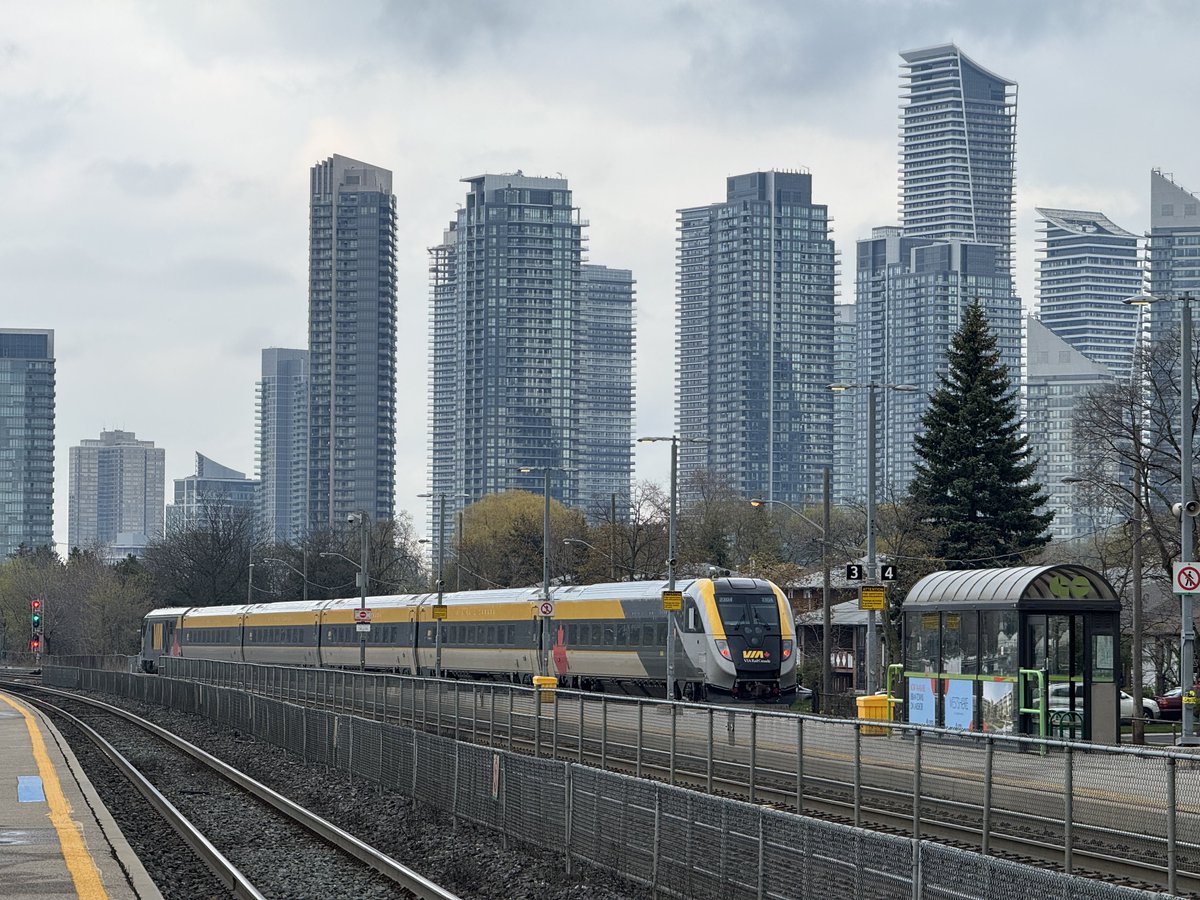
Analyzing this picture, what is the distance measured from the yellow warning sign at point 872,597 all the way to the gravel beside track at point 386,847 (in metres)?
12.2

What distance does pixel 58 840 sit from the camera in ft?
64.7

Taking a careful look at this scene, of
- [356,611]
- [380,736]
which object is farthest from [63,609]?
[380,736]

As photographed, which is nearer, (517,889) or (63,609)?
(517,889)

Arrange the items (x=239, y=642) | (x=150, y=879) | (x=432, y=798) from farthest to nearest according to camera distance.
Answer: (x=239, y=642) < (x=432, y=798) < (x=150, y=879)

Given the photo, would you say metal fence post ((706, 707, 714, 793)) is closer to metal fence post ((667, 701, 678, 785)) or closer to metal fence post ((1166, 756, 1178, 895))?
metal fence post ((667, 701, 678, 785))

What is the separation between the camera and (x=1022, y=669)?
97.4ft

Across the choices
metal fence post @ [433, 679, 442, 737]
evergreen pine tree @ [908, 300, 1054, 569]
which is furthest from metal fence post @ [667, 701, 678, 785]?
evergreen pine tree @ [908, 300, 1054, 569]

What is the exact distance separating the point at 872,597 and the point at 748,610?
11441 mm

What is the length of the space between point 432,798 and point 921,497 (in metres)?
46.2

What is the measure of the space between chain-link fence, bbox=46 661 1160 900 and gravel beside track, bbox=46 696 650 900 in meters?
0.22

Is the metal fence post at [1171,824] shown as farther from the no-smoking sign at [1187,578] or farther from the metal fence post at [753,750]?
the no-smoking sign at [1187,578]

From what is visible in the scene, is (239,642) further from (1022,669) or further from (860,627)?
(1022,669)

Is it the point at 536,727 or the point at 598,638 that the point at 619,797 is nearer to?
the point at 536,727

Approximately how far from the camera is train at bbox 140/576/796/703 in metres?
47.8
